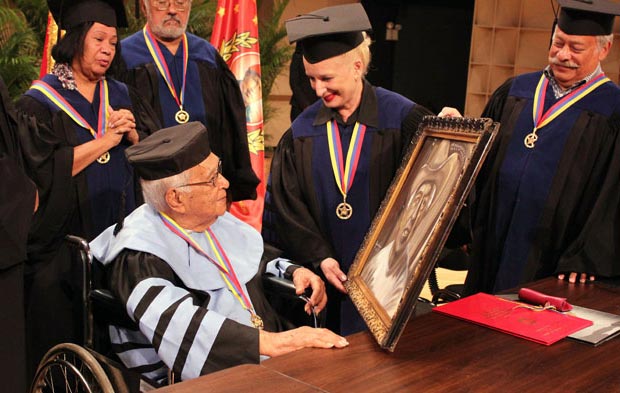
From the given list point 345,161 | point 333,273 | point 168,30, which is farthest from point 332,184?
point 168,30

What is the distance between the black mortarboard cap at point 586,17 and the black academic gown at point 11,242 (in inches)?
81.4

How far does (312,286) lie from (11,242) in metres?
1.01

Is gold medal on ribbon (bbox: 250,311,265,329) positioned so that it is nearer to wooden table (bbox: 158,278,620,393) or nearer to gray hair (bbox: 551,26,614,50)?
wooden table (bbox: 158,278,620,393)

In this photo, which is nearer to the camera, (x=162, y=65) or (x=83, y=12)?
(x=83, y=12)

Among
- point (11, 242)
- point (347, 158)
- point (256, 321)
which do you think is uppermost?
point (347, 158)

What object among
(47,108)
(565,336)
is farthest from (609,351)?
(47,108)

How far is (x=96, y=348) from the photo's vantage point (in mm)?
2592

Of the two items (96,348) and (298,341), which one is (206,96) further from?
(298,341)

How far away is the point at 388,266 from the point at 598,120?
137cm

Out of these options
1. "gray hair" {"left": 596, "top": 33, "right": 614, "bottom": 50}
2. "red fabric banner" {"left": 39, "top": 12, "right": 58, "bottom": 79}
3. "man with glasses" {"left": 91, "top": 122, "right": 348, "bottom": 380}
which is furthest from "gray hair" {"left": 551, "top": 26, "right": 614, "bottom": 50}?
"red fabric banner" {"left": 39, "top": 12, "right": 58, "bottom": 79}

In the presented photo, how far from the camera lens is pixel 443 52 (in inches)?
431

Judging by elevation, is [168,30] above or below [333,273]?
above

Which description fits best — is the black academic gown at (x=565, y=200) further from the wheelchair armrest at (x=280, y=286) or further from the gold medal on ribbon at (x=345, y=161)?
the wheelchair armrest at (x=280, y=286)

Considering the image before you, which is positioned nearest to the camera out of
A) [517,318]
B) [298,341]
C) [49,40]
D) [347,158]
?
[298,341]
